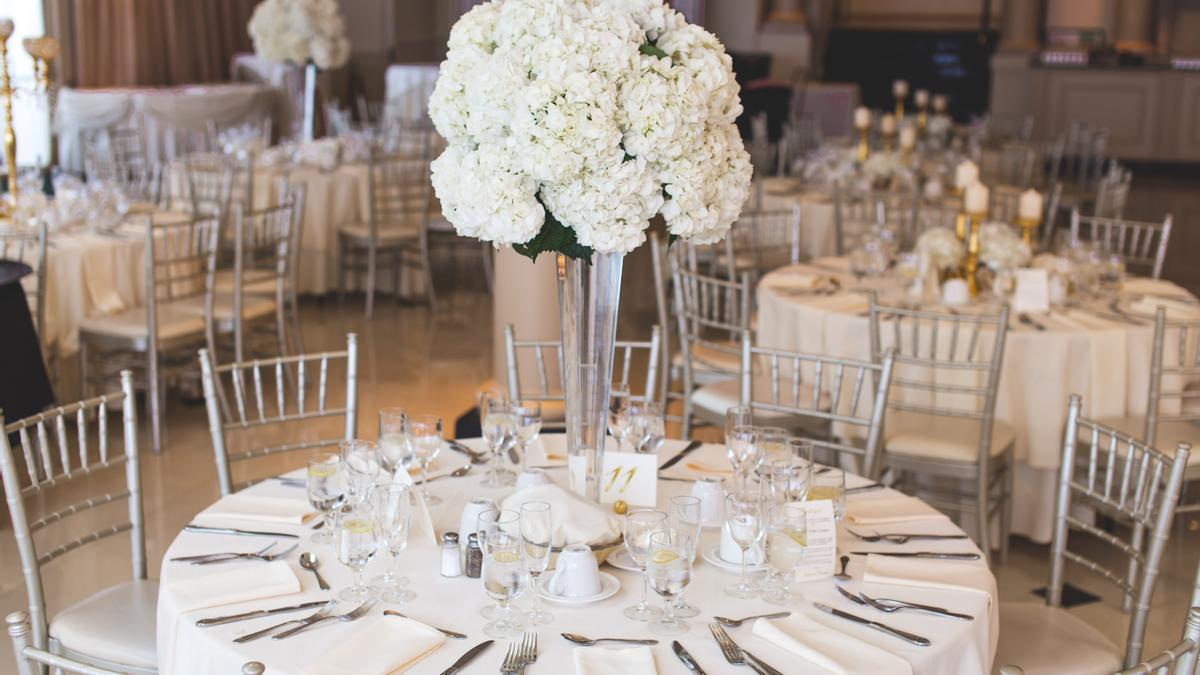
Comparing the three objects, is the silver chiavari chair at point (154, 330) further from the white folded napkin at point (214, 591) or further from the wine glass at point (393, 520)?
the wine glass at point (393, 520)

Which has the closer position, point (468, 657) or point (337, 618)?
point (468, 657)

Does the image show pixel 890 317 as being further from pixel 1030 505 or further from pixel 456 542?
pixel 456 542

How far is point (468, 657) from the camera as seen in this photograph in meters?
1.90

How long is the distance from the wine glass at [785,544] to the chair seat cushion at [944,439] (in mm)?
1928

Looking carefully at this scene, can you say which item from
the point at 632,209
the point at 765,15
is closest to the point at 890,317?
the point at 632,209

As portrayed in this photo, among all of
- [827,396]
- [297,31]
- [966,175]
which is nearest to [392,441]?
[827,396]

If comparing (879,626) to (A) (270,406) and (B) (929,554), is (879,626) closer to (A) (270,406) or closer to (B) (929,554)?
(B) (929,554)

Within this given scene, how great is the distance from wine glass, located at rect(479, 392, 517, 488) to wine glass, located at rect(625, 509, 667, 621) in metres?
0.68

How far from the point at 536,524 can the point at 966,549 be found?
0.92 meters

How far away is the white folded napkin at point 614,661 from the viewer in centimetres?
185

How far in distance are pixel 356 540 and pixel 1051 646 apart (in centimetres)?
146

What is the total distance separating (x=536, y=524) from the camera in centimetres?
199

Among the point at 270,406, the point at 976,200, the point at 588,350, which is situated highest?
→ the point at 976,200

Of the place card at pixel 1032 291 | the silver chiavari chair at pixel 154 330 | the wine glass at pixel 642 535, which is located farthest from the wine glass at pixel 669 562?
the silver chiavari chair at pixel 154 330
